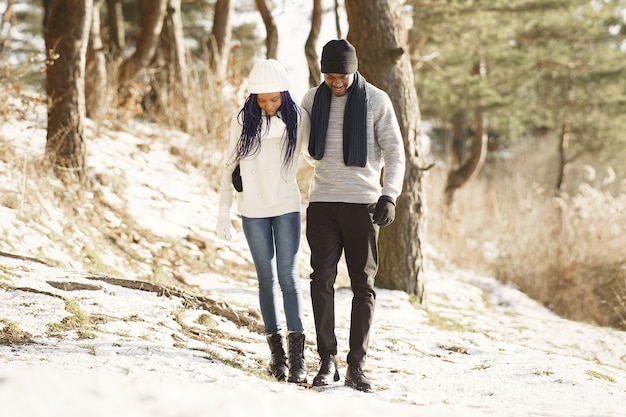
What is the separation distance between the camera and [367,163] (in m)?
4.13

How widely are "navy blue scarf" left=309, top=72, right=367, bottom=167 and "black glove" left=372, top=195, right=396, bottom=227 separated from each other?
0.24 meters

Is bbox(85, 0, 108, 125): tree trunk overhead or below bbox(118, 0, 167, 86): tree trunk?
below

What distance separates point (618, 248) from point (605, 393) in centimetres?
579

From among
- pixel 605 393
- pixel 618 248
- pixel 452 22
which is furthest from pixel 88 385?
pixel 452 22

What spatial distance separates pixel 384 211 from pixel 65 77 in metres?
4.65

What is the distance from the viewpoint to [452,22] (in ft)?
45.6

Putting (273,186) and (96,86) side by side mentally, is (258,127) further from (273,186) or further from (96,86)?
(96,86)

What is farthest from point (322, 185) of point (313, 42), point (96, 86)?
point (313, 42)

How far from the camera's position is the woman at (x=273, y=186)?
4.08 metres

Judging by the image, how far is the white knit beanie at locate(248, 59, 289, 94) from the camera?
403 cm

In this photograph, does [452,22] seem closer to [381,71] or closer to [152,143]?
[152,143]

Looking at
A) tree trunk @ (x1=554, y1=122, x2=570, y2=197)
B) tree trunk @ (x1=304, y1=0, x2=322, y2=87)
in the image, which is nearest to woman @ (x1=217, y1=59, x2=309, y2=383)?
tree trunk @ (x1=304, y1=0, x2=322, y2=87)

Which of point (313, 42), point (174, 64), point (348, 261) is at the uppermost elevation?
point (313, 42)

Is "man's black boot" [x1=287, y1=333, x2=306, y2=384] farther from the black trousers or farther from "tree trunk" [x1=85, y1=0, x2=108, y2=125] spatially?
"tree trunk" [x1=85, y1=0, x2=108, y2=125]
